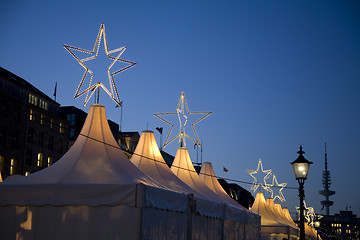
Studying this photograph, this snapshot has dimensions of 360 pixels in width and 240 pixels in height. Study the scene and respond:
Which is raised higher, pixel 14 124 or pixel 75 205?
pixel 14 124

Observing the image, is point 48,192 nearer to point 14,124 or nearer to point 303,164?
point 303,164

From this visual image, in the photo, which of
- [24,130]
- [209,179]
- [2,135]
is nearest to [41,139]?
[24,130]

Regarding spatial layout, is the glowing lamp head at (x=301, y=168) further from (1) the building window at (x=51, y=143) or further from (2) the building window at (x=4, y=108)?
(1) the building window at (x=51, y=143)

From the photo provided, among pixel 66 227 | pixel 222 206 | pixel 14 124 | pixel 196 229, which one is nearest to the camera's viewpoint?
pixel 66 227

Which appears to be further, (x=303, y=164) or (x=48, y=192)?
Answer: (x=303, y=164)

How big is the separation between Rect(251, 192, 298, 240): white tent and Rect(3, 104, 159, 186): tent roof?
18.7 meters

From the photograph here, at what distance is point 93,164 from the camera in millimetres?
14031

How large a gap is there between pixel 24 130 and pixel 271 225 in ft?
105

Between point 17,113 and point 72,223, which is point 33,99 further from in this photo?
point 72,223

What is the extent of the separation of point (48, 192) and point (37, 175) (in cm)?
114

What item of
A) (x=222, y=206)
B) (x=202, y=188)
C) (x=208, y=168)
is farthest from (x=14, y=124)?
(x=222, y=206)

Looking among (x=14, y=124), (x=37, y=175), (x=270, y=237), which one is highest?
(x=14, y=124)

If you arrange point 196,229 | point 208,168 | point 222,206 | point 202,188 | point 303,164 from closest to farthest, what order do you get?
1. point 303,164
2. point 196,229
3. point 222,206
4. point 202,188
5. point 208,168

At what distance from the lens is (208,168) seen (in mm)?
27469
